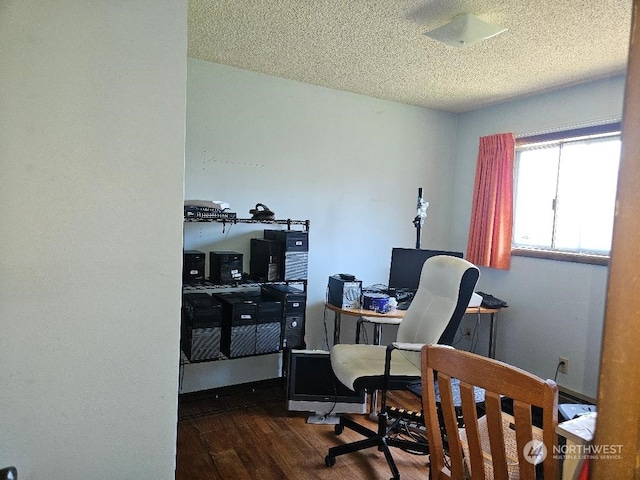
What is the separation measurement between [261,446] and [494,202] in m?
2.62

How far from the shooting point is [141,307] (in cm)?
158

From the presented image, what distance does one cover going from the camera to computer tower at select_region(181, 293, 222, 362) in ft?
8.27

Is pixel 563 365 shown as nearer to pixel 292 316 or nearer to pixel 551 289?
pixel 551 289

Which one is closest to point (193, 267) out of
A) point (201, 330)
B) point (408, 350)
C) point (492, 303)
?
point (201, 330)

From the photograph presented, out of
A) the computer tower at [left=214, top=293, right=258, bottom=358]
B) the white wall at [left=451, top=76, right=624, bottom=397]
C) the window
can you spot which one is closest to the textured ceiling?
the white wall at [left=451, top=76, right=624, bottom=397]

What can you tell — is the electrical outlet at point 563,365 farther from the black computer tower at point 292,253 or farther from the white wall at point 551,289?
the black computer tower at point 292,253

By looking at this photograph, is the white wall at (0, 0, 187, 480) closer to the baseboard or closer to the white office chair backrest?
the white office chair backrest

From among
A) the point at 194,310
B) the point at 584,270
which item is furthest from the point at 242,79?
the point at 584,270

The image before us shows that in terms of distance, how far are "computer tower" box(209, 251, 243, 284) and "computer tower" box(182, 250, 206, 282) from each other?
10 cm

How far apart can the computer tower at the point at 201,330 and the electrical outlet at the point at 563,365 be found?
2542mm

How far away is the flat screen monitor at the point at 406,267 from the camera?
3.32 m

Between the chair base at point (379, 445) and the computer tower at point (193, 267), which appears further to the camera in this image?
the computer tower at point (193, 267)

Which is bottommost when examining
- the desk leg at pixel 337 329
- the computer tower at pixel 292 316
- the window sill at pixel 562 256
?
the desk leg at pixel 337 329

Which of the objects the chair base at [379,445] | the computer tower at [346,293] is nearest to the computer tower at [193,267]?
the computer tower at [346,293]
